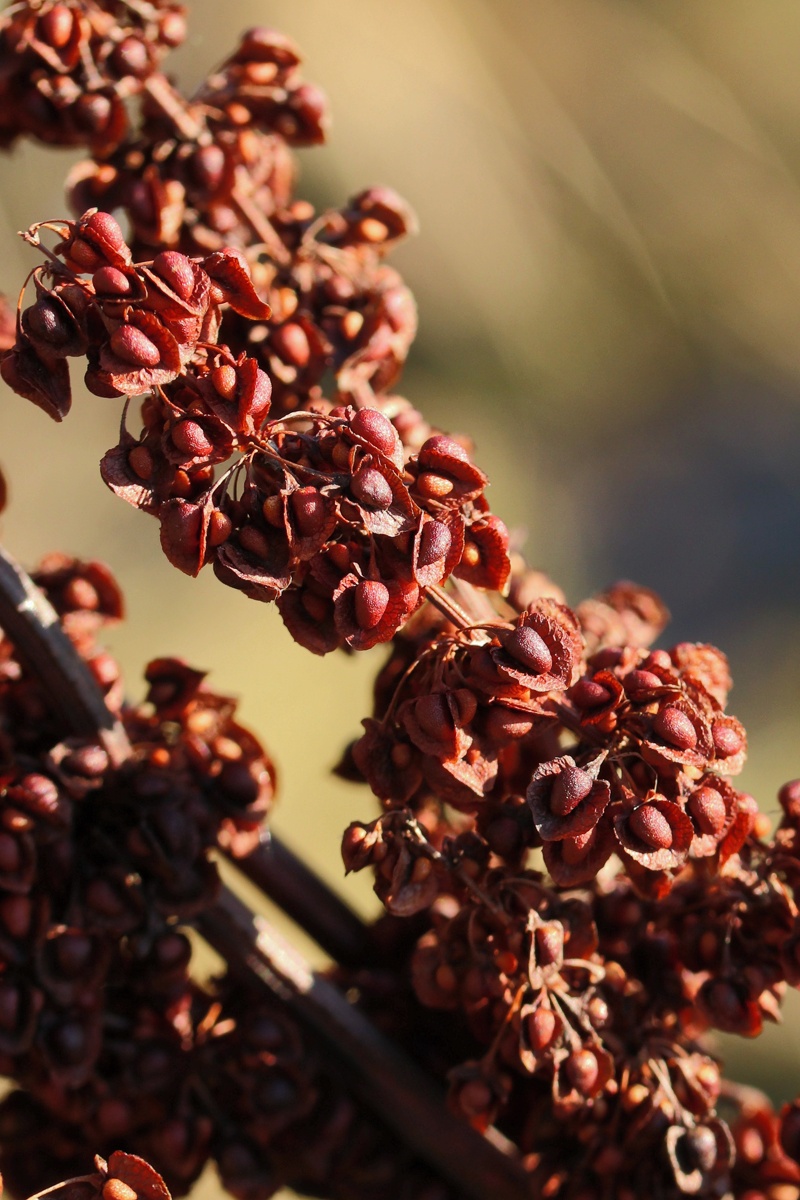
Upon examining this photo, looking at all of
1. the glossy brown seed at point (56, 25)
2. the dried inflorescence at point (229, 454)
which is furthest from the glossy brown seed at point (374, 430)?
the glossy brown seed at point (56, 25)

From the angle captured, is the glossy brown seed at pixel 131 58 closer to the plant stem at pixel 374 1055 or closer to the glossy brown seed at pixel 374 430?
the glossy brown seed at pixel 374 430

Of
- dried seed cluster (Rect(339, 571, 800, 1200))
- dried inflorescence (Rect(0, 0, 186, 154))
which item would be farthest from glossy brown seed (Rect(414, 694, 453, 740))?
dried inflorescence (Rect(0, 0, 186, 154))

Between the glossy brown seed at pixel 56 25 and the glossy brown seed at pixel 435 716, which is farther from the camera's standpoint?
the glossy brown seed at pixel 56 25

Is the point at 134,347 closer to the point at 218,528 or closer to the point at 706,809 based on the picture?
the point at 218,528

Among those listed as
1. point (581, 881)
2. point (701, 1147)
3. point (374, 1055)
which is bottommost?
point (374, 1055)

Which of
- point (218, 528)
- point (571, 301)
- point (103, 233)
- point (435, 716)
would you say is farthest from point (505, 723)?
point (571, 301)

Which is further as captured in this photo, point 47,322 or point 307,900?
point 307,900

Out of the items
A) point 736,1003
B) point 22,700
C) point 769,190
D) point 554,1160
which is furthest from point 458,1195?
point 769,190
